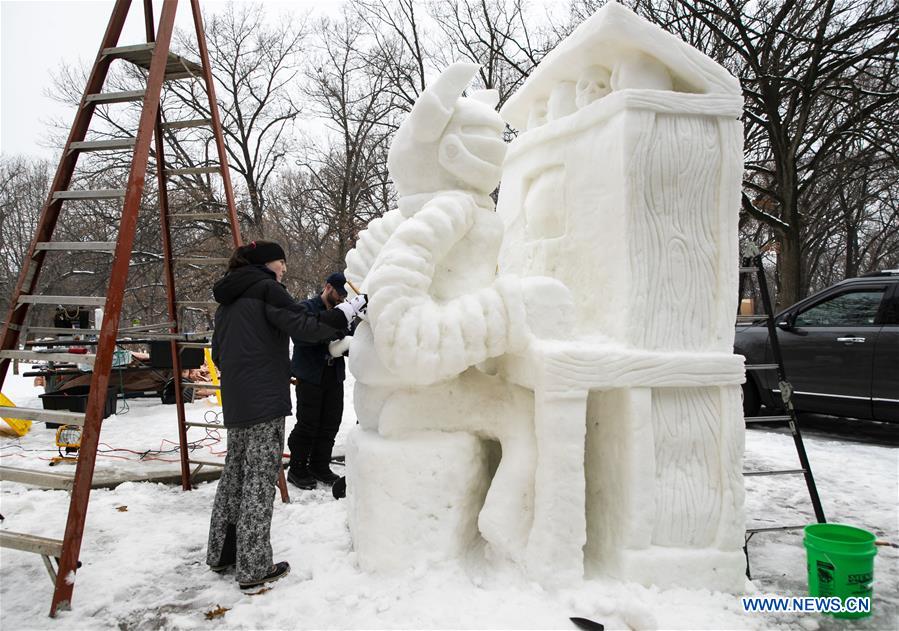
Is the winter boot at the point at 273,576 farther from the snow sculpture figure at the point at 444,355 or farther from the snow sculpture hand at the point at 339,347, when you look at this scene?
the snow sculpture hand at the point at 339,347

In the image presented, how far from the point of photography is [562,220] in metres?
3.48

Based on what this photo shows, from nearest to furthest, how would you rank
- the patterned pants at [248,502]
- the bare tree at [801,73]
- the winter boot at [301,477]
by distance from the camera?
1. the patterned pants at [248,502]
2. the winter boot at [301,477]
3. the bare tree at [801,73]

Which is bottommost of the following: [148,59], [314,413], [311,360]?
[314,413]

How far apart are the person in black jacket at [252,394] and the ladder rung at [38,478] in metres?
0.71

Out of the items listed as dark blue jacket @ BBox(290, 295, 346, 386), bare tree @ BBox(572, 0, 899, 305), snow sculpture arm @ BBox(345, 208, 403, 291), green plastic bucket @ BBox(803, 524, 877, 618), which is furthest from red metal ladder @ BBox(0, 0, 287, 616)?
bare tree @ BBox(572, 0, 899, 305)

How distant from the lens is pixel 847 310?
249 inches

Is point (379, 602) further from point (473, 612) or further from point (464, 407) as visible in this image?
point (464, 407)

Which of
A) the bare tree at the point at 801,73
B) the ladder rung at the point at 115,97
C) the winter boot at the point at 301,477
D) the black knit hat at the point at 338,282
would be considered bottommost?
the winter boot at the point at 301,477

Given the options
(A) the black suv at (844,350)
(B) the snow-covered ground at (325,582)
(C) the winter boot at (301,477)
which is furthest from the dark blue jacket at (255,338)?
(A) the black suv at (844,350)

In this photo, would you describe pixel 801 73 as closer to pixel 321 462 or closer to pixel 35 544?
pixel 321 462

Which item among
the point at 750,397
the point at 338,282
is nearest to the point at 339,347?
the point at 338,282

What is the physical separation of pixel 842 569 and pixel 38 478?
374 cm

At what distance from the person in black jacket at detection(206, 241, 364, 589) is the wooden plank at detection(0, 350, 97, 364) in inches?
22.8

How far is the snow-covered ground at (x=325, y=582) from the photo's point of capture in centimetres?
254
